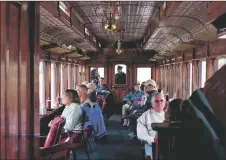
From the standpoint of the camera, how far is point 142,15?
7750 millimetres

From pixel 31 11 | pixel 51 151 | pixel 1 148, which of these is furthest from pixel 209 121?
pixel 51 151

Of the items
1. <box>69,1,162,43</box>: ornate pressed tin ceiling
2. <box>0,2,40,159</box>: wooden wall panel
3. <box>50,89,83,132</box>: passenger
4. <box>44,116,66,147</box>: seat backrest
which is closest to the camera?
<box>0,2,40,159</box>: wooden wall panel

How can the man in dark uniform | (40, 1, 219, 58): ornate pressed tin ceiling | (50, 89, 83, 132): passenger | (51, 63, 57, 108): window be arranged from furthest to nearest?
1. the man in dark uniform
2. (51, 63, 57, 108): window
3. (50, 89, 83, 132): passenger
4. (40, 1, 219, 58): ornate pressed tin ceiling

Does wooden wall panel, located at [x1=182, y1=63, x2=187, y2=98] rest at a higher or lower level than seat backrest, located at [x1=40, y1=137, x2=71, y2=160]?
higher

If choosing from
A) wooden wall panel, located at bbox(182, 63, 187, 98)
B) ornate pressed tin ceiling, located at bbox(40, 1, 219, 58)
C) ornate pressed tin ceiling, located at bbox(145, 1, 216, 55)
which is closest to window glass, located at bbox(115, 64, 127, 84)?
ornate pressed tin ceiling, located at bbox(40, 1, 219, 58)

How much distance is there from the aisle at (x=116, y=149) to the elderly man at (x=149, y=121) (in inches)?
78.2

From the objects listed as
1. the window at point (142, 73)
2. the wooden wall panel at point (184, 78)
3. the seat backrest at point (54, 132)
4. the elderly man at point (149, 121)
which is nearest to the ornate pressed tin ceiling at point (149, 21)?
the elderly man at point (149, 121)

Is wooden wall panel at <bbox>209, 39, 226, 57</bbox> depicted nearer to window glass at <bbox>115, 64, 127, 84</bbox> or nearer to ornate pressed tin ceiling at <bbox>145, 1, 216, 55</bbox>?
ornate pressed tin ceiling at <bbox>145, 1, 216, 55</bbox>

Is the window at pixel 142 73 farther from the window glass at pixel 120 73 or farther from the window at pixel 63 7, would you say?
the window at pixel 63 7

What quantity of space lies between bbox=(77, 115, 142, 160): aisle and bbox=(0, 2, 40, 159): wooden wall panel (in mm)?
4283

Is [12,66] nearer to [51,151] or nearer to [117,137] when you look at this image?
[51,151]

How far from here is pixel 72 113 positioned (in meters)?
5.28

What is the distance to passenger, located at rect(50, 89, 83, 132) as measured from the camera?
17.1ft

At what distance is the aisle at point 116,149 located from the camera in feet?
20.0
